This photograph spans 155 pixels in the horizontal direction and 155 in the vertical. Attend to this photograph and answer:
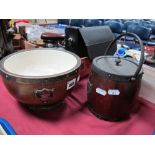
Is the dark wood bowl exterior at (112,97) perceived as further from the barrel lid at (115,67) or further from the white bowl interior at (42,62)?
the white bowl interior at (42,62)

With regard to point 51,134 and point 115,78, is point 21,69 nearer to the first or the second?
point 51,134

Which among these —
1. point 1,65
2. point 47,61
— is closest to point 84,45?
point 47,61

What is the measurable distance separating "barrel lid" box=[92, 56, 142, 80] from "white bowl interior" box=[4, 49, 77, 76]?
0.16 meters

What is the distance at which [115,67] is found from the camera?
0.74 meters

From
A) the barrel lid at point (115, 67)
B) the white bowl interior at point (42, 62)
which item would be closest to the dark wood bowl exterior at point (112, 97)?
the barrel lid at point (115, 67)

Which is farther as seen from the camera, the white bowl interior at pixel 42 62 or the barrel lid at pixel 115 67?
the white bowl interior at pixel 42 62

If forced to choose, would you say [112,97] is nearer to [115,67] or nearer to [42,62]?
[115,67]

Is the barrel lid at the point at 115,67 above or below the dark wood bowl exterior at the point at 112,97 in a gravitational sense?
above

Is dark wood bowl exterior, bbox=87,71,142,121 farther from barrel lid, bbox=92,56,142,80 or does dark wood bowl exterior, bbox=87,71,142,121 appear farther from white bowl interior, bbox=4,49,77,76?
white bowl interior, bbox=4,49,77,76

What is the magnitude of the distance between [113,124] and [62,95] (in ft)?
0.89

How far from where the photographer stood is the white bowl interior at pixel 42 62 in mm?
898

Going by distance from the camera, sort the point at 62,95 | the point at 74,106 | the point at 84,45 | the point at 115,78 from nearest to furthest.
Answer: the point at 115,78 → the point at 62,95 → the point at 74,106 → the point at 84,45

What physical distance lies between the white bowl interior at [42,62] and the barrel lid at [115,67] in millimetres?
163

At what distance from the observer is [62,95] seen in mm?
784
